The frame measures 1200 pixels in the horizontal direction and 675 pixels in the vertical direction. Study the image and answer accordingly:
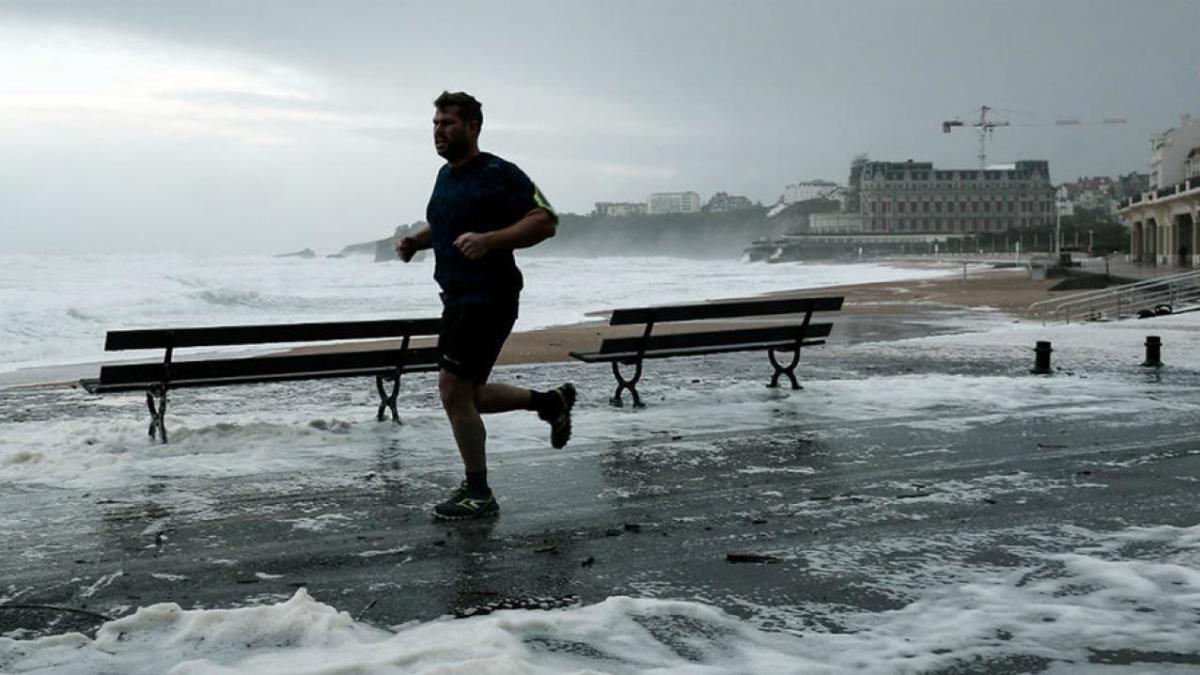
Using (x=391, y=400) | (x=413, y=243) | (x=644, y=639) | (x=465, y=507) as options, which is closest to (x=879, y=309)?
(x=391, y=400)

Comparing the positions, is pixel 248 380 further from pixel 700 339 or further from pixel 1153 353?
pixel 1153 353

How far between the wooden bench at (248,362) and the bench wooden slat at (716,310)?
1.62 metres

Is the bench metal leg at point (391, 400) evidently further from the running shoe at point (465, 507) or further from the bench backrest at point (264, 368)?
the running shoe at point (465, 507)

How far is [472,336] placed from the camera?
598 cm

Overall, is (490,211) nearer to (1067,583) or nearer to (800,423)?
(1067,583)

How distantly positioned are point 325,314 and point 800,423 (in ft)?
95.2

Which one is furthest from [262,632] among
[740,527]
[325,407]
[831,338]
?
[831,338]

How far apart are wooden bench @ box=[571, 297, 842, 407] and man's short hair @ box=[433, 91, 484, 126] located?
3.71 m

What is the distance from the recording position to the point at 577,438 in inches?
334

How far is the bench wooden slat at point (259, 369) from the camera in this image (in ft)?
26.9

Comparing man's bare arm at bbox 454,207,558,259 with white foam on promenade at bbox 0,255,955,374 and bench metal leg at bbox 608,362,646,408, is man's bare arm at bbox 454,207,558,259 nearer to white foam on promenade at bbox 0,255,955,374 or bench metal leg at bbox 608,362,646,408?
bench metal leg at bbox 608,362,646,408

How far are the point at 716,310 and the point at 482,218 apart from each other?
4613 mm

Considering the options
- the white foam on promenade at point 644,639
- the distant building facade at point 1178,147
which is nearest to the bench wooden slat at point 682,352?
the white foam on promenade at point 644,639

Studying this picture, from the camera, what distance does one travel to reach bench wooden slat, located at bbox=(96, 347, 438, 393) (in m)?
8.20
